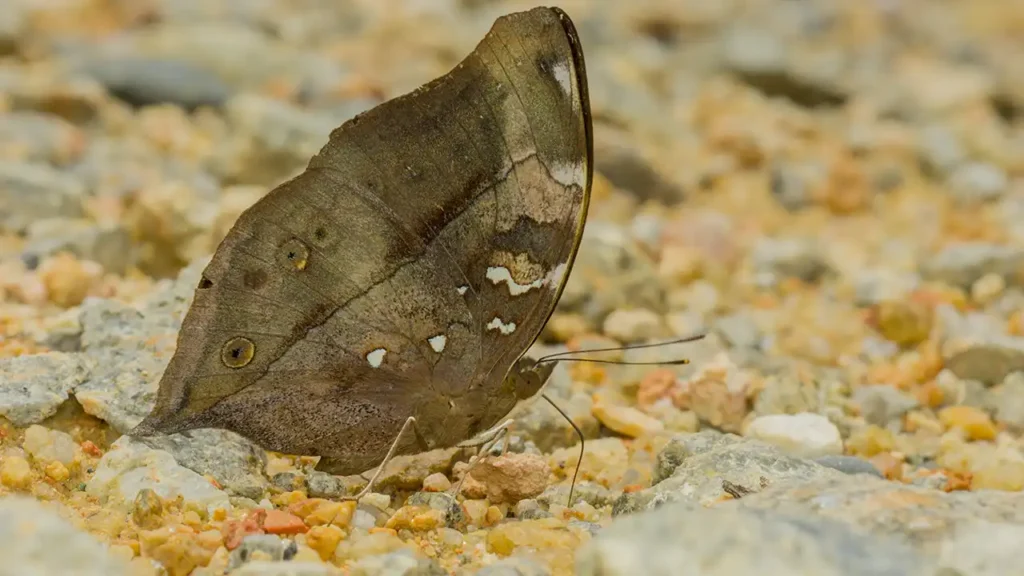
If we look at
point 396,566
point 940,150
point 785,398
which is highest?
point 940,150

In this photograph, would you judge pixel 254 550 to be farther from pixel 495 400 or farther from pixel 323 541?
pixel 495 400

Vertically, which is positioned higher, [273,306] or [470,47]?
[470,47]

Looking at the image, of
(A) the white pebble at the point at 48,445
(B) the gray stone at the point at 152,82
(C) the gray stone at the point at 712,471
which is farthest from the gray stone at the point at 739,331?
(B) the gray stone at the point at 152,82

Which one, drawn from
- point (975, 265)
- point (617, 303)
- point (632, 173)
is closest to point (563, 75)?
point (617, 303)

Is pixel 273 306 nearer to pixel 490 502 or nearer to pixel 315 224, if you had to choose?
pixel 315 224

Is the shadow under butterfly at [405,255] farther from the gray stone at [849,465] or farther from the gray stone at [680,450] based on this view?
the gray stone at [849,465]

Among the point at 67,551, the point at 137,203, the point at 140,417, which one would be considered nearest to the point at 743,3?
the point at 137,203

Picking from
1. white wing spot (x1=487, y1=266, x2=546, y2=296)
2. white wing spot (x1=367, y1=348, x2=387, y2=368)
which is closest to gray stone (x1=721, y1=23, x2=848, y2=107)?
white wing spot (x1=487, y1=266, x2=546, y2=296)
